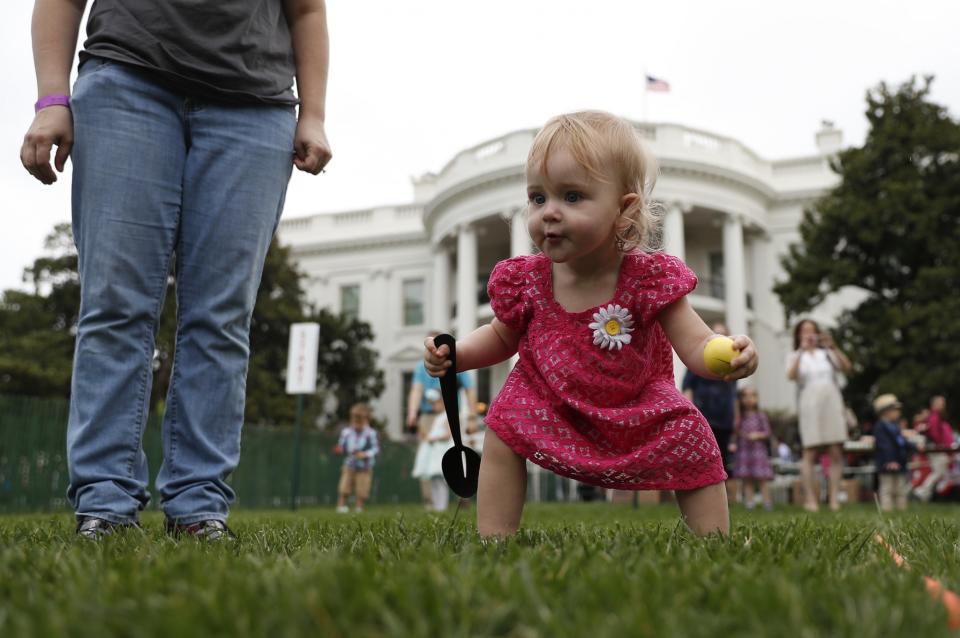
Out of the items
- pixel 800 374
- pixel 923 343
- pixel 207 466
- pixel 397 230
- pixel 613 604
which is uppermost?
pixel 397 230

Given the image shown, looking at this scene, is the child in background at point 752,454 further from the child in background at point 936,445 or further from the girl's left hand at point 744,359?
the girl's left hand at point 744,359

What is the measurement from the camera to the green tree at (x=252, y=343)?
24.8 metres

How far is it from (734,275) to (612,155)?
3004 cm

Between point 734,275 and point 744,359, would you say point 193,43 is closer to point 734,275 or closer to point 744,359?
point 744,359

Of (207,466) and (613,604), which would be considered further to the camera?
(207,466)

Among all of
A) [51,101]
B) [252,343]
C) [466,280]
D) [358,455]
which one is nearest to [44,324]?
[252,343]

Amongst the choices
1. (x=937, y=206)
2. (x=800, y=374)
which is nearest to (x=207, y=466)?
(x=800, y=374)

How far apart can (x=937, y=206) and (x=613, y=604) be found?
24.0m

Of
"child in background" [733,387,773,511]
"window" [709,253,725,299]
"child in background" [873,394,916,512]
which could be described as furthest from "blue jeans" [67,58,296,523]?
"window" [709,253,725,299]

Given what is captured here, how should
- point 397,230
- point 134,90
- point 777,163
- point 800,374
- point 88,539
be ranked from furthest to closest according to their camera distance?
point 397,230
point 777,163
point 800,374
point 134,90
point 88,539

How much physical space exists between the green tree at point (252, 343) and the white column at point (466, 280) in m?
3.46

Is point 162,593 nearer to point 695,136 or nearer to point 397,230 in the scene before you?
point 695,136

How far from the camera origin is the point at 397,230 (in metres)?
39.2

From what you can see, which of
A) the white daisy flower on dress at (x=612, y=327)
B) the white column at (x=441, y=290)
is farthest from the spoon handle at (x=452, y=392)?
the white column at (x=441, y=290)
